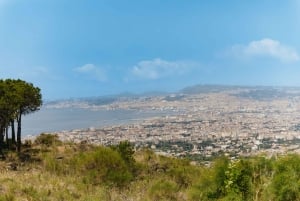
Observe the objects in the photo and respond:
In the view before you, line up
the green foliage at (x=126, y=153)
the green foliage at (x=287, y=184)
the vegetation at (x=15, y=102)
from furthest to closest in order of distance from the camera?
the vegetation at (x=15, y=102), the green foliage at (x=126, y=153), the green foliage at (x=287, y=184)

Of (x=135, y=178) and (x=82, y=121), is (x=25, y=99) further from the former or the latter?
A: (x=82, y=121)

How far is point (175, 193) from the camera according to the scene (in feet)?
41.2

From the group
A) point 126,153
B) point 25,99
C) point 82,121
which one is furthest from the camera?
point 82,121

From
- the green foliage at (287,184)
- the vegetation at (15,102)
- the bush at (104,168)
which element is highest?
the vegetation at (15,102)

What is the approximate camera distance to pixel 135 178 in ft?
48.4

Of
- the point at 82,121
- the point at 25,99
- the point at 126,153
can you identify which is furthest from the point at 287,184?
the point at 82,121

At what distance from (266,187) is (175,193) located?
12.1ft

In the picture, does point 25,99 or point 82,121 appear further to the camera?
point 82,121

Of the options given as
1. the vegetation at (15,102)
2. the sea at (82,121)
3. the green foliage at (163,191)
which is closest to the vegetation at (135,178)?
the green foliage at (163,191)

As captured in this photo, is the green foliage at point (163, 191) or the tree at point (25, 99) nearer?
the green foliage at point (163, 191)

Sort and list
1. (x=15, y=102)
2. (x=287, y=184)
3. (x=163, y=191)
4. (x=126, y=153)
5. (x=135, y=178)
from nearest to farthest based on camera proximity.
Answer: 1. (x=287, y=184)
2. (x=163, y=191)
3. (x=135, y=178)
4. (x=126, y=153)
5. (x=15, y=102)

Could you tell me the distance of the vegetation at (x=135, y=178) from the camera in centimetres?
953

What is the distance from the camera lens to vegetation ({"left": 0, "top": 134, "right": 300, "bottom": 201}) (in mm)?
9531

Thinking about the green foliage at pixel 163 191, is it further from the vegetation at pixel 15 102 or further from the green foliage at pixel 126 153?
the vegetation at pixel 15 102
